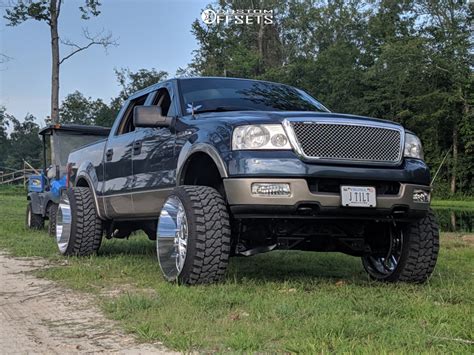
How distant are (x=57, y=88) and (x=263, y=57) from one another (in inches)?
1375

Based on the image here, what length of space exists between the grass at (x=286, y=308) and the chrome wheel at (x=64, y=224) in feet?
2.13

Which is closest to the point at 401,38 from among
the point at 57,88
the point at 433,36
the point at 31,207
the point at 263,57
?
the point at 433,36

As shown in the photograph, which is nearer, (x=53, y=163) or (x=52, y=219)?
(x=52, y=219)

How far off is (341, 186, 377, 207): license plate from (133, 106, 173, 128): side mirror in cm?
195

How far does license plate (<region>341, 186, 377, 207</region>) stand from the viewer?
15.6 feet

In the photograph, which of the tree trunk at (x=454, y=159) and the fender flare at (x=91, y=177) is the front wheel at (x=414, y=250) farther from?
the tree trunk at (x=454, y=159)

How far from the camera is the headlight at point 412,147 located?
5.34 metres

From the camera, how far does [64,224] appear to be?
25.5ft

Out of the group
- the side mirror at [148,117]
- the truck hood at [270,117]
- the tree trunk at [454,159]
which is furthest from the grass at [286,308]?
the tree trunk at [454,159]

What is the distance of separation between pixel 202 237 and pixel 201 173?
0.96 m

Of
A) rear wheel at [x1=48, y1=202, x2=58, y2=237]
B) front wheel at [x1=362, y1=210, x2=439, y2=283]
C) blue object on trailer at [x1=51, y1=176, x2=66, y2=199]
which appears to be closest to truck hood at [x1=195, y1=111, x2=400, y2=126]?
front wheel at [x1=362, y1=210, x2=439, y2=283]

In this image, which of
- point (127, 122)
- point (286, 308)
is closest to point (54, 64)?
point (127, 122)

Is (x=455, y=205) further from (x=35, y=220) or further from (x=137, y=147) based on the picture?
(x=137, y=147)

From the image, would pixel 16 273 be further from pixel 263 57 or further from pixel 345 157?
pixel 263 57
